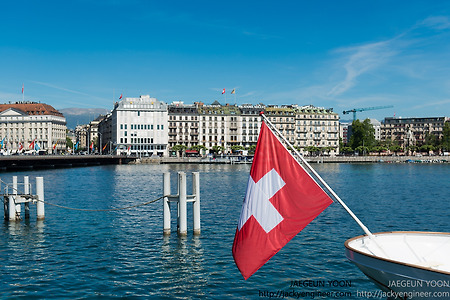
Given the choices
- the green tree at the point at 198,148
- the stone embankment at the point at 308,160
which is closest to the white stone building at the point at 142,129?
the green tree at the point at 198,148

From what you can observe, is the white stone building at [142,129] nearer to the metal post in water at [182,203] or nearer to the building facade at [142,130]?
the building facade at [142,130]

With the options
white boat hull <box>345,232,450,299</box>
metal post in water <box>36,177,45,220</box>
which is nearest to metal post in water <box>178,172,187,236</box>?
metal post in water <box>36,177,45,220</box>

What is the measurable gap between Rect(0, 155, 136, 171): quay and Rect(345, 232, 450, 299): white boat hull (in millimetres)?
98448

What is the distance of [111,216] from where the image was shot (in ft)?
122

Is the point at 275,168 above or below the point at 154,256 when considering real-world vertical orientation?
above

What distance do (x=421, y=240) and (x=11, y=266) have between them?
62.1 feet

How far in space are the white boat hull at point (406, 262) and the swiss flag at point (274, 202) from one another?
1989 mm

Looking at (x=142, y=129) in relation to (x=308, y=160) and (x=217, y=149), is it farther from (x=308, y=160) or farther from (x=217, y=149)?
(x=308, y=160)

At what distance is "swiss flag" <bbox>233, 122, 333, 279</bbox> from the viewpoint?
1259 cm

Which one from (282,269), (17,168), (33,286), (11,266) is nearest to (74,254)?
(11,266)

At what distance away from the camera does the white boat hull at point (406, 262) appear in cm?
1134

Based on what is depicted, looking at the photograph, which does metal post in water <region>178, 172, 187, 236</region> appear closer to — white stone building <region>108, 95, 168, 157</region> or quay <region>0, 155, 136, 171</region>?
quay <region>0, 155, 136, 171</region>

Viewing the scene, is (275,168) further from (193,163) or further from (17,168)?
(193,163)

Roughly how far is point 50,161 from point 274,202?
12712 cm
